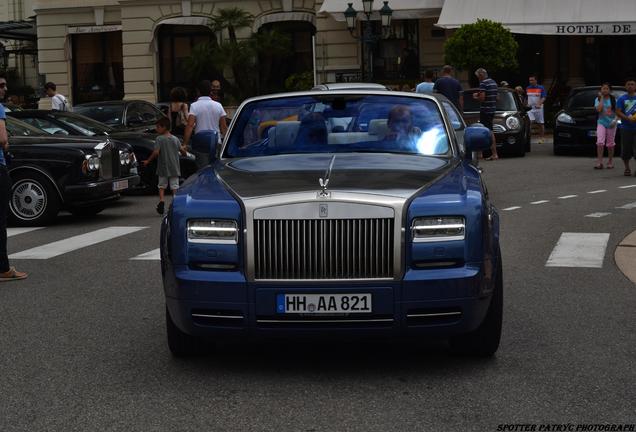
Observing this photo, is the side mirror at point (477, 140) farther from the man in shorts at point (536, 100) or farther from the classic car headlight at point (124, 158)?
the man in shorts at point (536, 100)

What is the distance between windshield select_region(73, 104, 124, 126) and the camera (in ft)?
69.3

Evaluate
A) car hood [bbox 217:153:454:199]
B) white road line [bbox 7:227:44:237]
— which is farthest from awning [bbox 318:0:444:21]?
car hood [bbox 217:153:454:199]

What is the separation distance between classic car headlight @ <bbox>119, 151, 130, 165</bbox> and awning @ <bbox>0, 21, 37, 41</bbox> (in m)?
32.4

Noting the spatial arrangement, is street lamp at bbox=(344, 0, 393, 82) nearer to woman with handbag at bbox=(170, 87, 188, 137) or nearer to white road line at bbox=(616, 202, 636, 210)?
woman with handbag at bbox=(170, 87, 188, 137)

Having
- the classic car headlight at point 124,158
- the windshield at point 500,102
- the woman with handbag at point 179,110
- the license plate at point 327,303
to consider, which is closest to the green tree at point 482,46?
the windshield at point 500,102

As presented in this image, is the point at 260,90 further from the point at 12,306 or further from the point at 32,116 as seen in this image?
the point at 12,306

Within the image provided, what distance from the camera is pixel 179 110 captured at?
782 inches

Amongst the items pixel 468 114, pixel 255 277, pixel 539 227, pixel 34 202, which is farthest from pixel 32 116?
pixel 255 277

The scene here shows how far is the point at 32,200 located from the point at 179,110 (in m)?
4.92

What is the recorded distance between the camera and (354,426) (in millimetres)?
5535

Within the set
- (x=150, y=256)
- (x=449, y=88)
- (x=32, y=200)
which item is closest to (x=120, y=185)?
(x=32, y=200)

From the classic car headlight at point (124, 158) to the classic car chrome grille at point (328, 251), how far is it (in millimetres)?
10011

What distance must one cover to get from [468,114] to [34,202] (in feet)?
39.3

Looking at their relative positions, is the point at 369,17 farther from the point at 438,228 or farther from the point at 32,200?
the point at 438,228
